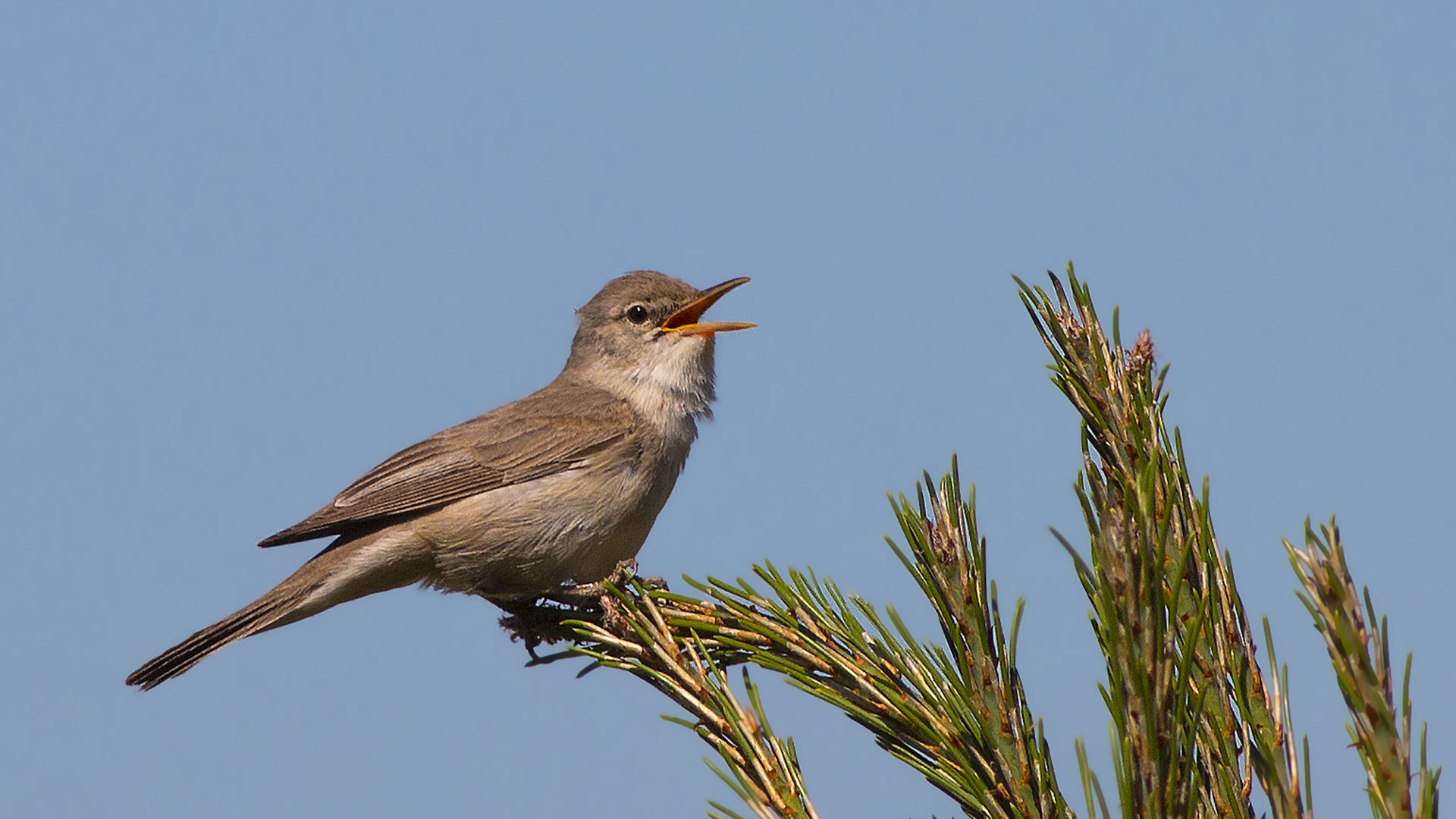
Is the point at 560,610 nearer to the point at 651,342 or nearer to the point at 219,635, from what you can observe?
the point at 219,635

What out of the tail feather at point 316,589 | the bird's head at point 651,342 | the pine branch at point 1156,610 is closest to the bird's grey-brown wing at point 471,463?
the tail feather at point 316,589

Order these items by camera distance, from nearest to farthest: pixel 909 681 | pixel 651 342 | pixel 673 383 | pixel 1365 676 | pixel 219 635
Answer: pixel 1365 676
pixel 909 681
pixel 219 635
pixel 673 383
pixel 651 342

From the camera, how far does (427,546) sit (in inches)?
276

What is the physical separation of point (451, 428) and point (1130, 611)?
616cm

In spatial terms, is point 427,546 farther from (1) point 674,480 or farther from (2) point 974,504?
(2) point 974,504

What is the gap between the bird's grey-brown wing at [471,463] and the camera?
7.12 m

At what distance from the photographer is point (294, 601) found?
668cm

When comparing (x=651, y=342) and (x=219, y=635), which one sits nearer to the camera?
(x=219, y=635)

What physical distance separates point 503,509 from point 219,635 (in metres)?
1.63

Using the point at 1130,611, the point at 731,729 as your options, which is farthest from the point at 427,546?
the point at 1130,611

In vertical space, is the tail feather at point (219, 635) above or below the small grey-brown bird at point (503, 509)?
below

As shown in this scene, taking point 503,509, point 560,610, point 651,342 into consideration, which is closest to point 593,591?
point 560,610

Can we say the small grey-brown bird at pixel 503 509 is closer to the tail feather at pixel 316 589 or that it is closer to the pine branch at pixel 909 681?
the tail feather at pixel 316 589

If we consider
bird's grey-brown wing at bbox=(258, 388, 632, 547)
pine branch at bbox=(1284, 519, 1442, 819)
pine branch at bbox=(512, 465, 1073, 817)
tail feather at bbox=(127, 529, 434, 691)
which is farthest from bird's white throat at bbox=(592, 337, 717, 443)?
pine branch at bbox=(1284, 519, 1442, 819)
